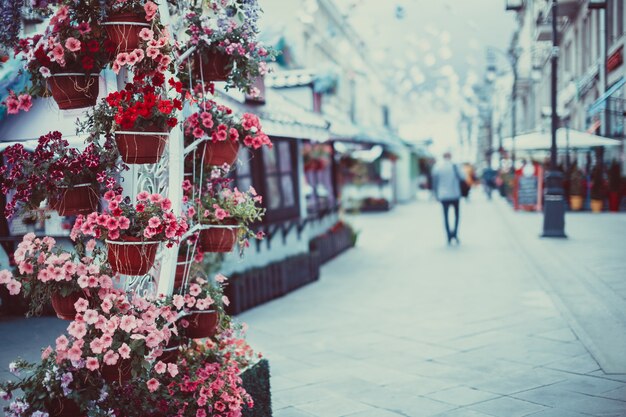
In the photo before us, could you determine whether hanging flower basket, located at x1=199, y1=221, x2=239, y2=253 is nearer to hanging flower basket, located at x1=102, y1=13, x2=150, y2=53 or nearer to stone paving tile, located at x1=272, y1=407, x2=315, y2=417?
hanging flower basket, located at x1=102, y1=13, x2=150, y2=53

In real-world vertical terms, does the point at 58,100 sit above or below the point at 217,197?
above

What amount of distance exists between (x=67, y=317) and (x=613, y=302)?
5562 mm

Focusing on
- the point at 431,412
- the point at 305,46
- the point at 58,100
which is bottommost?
the point at 431,412

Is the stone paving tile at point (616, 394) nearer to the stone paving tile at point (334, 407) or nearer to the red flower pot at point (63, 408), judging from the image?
the stone paving tile at point (334, 407)

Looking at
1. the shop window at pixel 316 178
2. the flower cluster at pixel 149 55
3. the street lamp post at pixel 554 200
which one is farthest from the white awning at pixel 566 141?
the flower cluster at pixel 149 55

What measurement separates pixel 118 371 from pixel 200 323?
0.74 meters

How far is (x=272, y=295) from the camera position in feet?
31.8

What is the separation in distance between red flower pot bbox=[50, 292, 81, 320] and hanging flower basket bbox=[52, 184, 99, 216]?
43cm

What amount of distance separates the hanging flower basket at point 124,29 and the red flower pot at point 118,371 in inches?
63.7

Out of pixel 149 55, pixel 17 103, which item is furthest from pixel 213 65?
pixel 17 103

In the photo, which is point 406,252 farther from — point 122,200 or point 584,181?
point 122,200

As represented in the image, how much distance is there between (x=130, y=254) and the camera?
11.8 ft

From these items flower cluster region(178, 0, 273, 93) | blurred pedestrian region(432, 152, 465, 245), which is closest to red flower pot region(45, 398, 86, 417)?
flower cluster region(178, 0, 273, 93)

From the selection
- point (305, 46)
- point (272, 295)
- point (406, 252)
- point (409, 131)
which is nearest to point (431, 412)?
point (272, 295)
